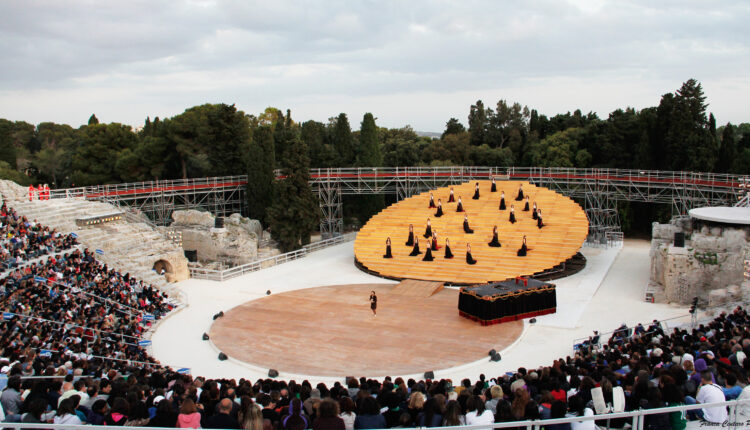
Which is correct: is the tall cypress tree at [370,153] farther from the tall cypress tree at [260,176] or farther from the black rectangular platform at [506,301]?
the black rectangular platform at [506,301]

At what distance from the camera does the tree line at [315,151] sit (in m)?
45.2

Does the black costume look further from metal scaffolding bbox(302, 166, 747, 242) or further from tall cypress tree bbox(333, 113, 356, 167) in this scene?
tall cypress tree bbox(333, 113, 356, 167)

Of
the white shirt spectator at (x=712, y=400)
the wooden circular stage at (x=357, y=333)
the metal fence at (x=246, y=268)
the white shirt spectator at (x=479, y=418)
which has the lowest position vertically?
the wooden circular stage at (x=357, y=333)

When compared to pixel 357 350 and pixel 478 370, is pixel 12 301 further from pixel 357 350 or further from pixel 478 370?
pixel 478 370

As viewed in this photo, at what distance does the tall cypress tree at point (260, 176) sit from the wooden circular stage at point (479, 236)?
41.4 feet

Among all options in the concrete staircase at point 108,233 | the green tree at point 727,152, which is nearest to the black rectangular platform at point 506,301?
the concrete staircase at point 108,233

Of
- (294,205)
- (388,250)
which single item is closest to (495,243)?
(388,250)

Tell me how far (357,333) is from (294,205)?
20.2 m

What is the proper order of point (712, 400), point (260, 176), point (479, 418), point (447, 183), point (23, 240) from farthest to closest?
point (447, 183) < point (260, 176) < point (23, 240) < point (479, 418) < point (712, 400)

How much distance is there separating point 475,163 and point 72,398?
5999cm

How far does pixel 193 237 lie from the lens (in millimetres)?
37812

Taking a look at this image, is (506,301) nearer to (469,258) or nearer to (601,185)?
(469,258)

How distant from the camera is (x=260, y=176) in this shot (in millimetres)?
47406

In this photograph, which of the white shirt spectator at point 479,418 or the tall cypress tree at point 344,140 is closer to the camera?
the white shirt spectator at point 479,418
